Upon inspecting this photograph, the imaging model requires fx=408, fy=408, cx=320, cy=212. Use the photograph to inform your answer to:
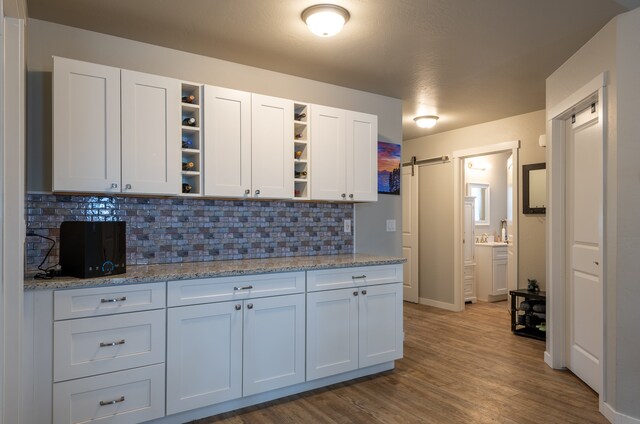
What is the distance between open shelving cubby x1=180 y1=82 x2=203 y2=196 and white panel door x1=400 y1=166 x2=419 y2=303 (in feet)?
12.2

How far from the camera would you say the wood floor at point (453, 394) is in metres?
2.53

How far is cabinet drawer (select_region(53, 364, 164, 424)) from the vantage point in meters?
2.05

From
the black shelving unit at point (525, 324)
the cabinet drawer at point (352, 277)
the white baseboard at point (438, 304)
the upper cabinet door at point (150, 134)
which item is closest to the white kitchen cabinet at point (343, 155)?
the cabinet drawer at point (352, 277)

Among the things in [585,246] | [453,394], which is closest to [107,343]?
[453,394]

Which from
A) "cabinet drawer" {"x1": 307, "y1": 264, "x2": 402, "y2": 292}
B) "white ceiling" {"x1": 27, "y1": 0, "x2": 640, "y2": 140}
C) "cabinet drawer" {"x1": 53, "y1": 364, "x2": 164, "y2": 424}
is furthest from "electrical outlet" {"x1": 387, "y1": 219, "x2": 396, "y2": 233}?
"cabinet drawer" {"x1": 53, "y1": 364, "x2": 164, "y2": 424}

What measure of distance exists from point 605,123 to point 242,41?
244 centimetres

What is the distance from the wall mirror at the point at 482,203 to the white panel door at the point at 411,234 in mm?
1530

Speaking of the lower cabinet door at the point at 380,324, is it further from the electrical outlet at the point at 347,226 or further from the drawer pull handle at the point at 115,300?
the drawer pull handle at the point at 115,300

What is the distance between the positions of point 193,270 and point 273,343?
711 millimetres

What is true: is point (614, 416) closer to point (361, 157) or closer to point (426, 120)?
point (361, 157)

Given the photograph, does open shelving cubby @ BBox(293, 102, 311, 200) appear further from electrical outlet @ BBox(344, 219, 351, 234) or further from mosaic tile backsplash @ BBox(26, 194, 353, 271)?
electrical outlet @ BBox(344, 219, 351, 234)

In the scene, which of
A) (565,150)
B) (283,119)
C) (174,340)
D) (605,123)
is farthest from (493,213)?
(174,340)

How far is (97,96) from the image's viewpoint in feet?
7.91

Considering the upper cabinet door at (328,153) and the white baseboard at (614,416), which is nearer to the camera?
the white baseboard at (614,416)
